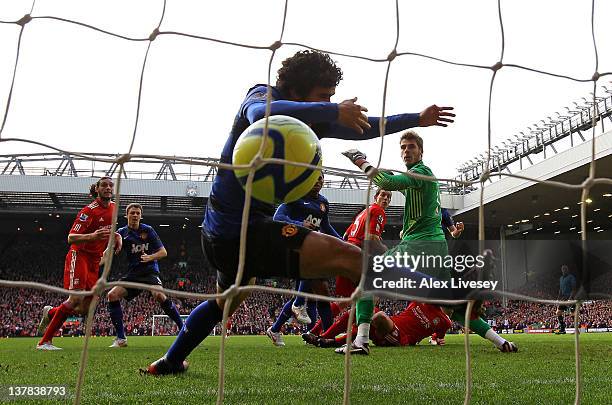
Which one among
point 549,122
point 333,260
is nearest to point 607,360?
point 333,260

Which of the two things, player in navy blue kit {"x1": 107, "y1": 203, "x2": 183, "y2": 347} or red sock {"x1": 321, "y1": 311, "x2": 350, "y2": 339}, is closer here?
red sock {"x1": 321, "y1": 311, "x2": 350, "y2": 339}

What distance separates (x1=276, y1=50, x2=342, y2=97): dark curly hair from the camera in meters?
2.71

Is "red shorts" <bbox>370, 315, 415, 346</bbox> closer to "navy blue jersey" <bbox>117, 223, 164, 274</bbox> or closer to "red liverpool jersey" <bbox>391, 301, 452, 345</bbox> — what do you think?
"red liverpool jersey" <bbox>391, 301, 452, 345</bbox>

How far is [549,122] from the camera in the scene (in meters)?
23.5

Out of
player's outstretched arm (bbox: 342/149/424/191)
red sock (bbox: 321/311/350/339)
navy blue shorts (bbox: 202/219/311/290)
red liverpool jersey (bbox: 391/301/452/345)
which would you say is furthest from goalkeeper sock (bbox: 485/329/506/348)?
navy blue shorts (bbox: 202/219/311/290)

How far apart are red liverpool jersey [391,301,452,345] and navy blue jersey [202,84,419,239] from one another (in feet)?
9.93

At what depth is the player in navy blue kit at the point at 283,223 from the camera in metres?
2.33

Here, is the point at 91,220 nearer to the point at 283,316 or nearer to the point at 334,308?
the point at 283,316

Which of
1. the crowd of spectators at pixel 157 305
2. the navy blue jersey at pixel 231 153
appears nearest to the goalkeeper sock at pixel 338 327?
the navy blue jersey at pixel 231 153

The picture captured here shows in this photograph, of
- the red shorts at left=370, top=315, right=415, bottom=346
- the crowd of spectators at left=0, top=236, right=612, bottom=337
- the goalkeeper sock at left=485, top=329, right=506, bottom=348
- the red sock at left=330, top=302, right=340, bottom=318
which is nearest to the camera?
the goalkeeper sock at left=485, top=329, right=506, bottom=348

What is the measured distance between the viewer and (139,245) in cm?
665

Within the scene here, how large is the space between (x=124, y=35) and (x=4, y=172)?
21733 millimetres

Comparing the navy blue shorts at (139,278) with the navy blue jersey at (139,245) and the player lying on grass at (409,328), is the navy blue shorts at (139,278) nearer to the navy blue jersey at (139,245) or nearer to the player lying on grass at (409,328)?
the navy blue jersey at (139,245)

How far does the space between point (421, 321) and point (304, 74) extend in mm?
3408
